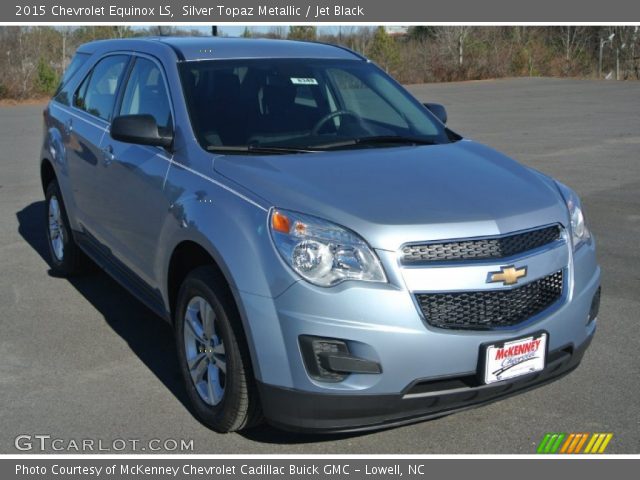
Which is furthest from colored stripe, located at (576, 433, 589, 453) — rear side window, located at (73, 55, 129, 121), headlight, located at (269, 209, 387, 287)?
rear side window, located at (73, 55, 129, 121)

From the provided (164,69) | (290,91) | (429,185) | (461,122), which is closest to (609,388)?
(429,185)

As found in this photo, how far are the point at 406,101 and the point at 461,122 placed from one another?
1452cm

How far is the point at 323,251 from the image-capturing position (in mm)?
3578

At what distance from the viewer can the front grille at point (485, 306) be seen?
3520 millimetres

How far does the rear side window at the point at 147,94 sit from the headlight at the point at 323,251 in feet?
4.69

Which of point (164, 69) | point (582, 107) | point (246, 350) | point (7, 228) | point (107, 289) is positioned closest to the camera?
point (246, 350)

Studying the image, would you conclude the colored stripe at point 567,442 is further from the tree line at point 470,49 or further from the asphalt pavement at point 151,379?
the tree line at point 470,49

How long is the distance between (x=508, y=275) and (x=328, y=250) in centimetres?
78

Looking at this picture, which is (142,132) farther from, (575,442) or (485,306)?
(575,442)

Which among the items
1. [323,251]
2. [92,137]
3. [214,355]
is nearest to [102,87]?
[92,137]

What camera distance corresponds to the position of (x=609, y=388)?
4.60 metres

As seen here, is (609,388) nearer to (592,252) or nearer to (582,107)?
(592,252)

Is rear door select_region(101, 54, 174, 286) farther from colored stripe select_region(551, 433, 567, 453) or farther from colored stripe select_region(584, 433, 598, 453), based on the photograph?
colored stripe select_region(584, 433, 598, 453)

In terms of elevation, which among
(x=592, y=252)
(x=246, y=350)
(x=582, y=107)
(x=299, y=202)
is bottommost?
(x=582, y=107)
